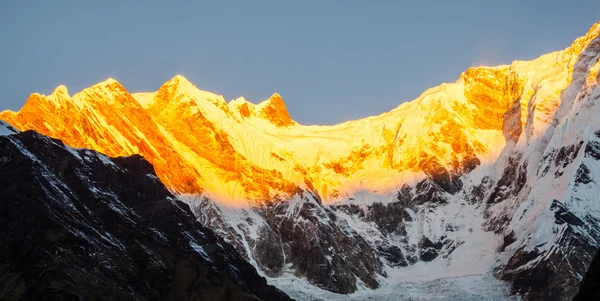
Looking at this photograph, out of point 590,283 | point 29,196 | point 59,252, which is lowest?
point 590,283

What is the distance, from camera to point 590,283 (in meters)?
97.1

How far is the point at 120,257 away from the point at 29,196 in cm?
1987

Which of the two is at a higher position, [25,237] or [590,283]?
[25,237]

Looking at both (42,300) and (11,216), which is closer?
(42,300)

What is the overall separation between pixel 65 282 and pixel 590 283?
336 ft

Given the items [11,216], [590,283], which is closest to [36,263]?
[11,216]

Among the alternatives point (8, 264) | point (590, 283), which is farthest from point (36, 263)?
point (590, 283)

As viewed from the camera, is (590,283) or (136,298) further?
(136,298)

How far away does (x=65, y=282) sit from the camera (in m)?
176

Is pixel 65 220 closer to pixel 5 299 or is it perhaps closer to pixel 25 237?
pixel 25 237

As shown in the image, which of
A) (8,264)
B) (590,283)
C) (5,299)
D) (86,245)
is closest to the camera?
(590,283)

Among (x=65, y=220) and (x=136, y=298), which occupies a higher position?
(x=65, y=220)

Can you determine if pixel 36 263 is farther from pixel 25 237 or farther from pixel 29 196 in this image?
pixel 29 196

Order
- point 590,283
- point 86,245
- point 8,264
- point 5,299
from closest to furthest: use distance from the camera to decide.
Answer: point 590,283 → point 5,299 → point 8,264 → point 86,245
